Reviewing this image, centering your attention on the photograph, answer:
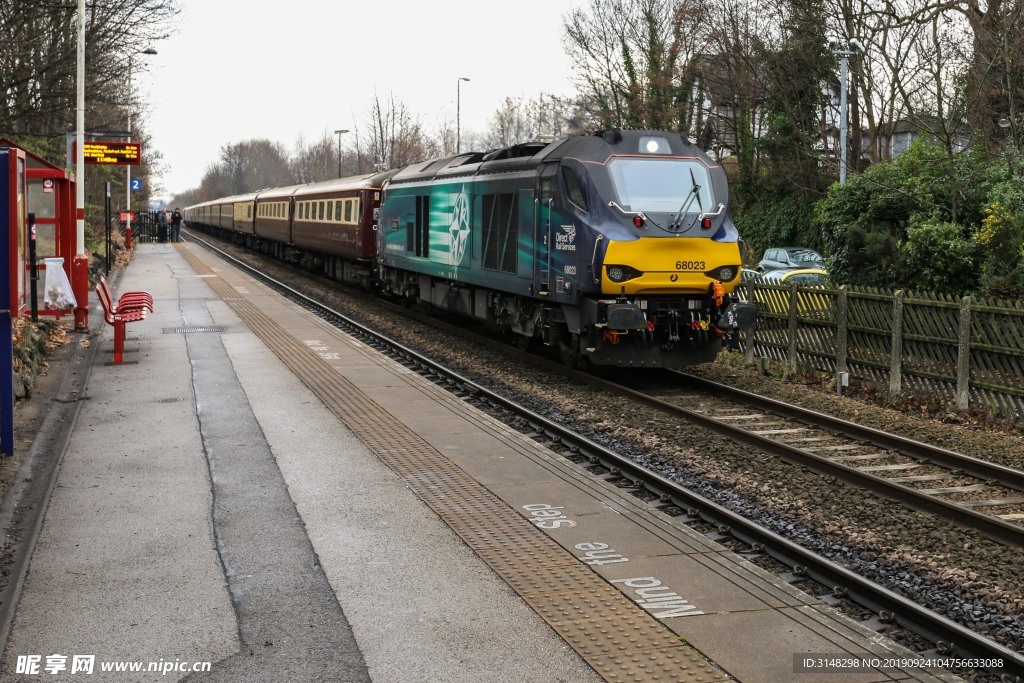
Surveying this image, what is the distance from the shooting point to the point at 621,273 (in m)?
12.7

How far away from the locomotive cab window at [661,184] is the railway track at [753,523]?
238cm

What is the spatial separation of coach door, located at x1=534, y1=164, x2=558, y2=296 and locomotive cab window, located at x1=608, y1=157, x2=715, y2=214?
0.98 m

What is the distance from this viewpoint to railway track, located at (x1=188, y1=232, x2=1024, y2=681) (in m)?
5.47

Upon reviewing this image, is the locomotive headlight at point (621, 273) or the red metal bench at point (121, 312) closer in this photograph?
the locomotive headlight at point (621, 273)

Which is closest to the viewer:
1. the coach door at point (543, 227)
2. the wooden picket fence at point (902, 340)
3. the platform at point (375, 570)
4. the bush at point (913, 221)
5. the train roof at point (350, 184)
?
the platform at point (375, 570)

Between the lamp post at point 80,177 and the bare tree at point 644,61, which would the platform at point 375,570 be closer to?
the lamp post at point 80,177

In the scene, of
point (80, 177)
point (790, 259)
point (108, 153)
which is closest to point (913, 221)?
point (790, 259)

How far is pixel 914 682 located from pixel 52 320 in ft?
52.8

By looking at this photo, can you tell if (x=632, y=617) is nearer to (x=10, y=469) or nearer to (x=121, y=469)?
(x=121, y=469)

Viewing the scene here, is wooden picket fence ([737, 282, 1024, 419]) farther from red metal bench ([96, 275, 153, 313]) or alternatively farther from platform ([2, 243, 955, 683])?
red metal bench ([96, 275, 153, 313])

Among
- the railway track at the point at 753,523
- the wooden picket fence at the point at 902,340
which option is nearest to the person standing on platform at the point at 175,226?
the railway track at the point at 753,523

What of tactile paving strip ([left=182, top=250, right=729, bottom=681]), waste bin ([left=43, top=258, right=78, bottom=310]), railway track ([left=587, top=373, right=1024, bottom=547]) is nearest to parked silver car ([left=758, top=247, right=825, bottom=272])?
railway track ([left=587, top=373, right=1024, bottom=547])

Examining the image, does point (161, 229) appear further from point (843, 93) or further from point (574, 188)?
point (574, 188)

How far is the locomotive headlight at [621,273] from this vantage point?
12.7m
